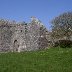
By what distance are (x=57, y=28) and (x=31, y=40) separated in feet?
49.2

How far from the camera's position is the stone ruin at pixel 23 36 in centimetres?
4506

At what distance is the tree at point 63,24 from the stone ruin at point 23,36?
10.6 m

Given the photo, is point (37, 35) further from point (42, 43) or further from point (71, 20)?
point (71, 20)

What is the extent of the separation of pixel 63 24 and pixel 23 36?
16.9 meters

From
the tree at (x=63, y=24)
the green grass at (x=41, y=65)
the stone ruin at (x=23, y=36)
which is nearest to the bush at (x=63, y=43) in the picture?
the stone ruin at (x=23, y=36)

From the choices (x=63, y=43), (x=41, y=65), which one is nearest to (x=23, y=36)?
(x=63, y=43)

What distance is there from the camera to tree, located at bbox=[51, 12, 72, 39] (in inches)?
2246

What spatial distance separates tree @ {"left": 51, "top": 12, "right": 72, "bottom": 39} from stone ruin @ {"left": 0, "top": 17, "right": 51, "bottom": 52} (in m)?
10.6

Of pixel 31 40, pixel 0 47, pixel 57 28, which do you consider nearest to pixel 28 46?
pixel 31 40

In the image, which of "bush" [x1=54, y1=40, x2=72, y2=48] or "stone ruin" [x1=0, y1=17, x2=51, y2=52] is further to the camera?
"bush" [x1=54, y1=40, x2=72, y2=48]

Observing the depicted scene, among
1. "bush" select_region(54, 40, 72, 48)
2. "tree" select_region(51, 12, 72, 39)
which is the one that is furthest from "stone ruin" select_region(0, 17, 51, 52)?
"tree" select_region(51, 12, 72, 39)

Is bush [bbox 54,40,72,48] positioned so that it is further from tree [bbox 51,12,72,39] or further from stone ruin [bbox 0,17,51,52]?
tree [bbox 51,12,72,39]

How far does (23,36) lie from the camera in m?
45.5

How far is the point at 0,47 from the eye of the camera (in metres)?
44.5
